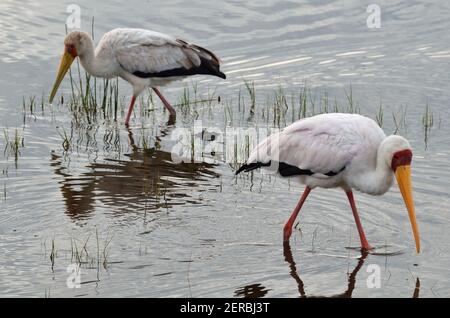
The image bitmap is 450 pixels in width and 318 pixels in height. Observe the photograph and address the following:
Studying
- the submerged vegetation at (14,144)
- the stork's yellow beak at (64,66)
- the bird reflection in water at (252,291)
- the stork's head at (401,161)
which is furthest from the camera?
the stork's yellow beak at (64,66)

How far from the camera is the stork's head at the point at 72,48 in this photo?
11805 millimetres

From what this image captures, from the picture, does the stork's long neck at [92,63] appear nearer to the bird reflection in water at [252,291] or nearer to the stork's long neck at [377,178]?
the stork's long neck at [377,178]

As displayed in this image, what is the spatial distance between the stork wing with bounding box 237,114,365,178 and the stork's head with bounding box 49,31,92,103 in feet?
13.6

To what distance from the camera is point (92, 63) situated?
1173 centimetres

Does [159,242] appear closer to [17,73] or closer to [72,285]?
[72,285]

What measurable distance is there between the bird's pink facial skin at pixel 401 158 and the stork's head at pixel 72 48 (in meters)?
5.33

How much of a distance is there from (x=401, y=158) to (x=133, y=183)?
2721 mm

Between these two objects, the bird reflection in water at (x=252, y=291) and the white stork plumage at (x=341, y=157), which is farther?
the white stork plumage at (x=341, y=157)

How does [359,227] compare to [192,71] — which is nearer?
[359,227]

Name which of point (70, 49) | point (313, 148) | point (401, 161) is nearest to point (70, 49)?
point (70, 49)

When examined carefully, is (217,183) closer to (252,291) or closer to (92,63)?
(252,291)

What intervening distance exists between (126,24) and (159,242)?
765cm

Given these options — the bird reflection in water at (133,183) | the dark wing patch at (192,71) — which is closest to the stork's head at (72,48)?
the dark wing patch at (192,71)

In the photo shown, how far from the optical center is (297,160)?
25.9 ft
